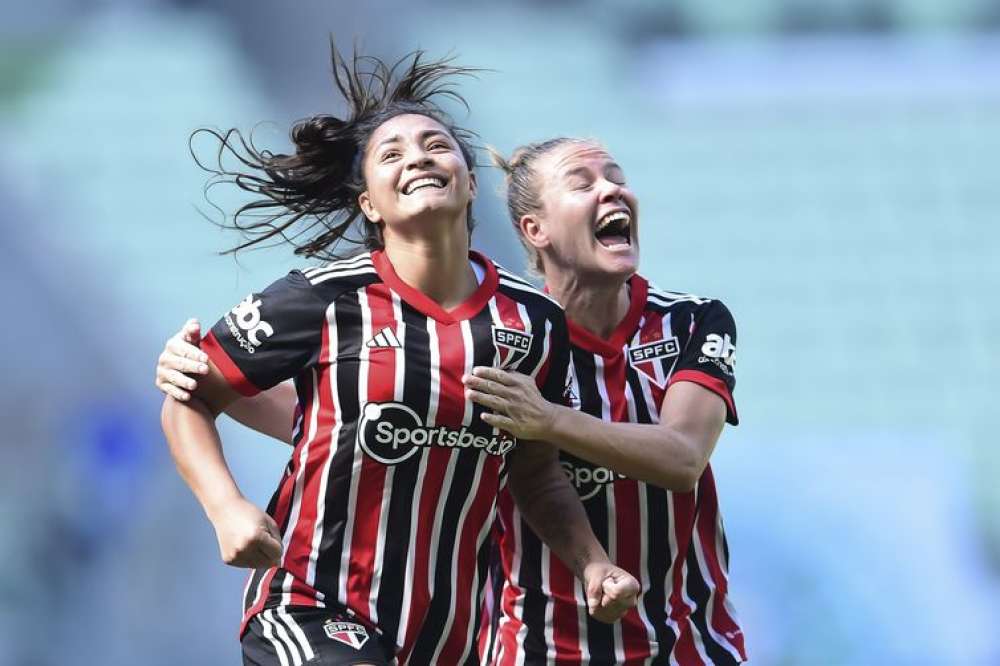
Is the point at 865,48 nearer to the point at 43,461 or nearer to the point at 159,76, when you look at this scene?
the point at 159,76

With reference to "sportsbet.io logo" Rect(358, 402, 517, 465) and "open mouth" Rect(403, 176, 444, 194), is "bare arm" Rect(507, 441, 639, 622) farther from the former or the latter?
"open mouth" Rect(403, 176, 444, 194)

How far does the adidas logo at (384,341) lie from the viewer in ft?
11.3

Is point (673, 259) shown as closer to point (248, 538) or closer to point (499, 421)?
point (499, 421)

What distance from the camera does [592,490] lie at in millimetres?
3908

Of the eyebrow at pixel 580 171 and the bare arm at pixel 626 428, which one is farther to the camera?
the eyebrow at pixel 580 171

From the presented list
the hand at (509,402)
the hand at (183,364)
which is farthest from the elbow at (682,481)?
the hand at (183,364)

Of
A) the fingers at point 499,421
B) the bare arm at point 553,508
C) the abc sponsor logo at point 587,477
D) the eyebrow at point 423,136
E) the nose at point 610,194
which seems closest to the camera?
the fingers at point 499,421

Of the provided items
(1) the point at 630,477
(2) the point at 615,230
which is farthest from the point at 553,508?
(2) the point at 615,230

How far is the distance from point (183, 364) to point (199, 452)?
21 centimetres

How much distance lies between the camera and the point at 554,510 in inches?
145

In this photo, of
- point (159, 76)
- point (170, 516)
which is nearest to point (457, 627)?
point (170, 516)

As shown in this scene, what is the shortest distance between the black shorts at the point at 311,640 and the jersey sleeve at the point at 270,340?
0.52 metres

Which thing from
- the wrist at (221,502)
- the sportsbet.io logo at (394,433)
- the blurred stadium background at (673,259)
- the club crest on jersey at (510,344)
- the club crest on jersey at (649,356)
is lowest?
the wrist at (221,502)

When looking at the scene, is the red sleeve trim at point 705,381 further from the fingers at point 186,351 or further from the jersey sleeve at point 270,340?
the fingers at point 186,351
